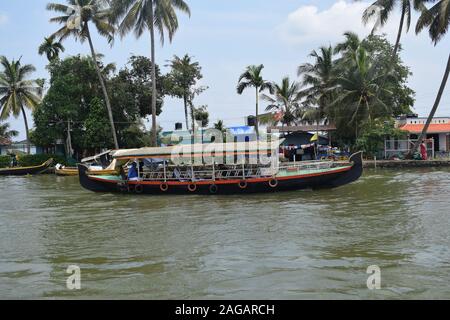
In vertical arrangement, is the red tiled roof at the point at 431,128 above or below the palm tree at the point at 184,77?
below

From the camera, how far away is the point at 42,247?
9.94 m

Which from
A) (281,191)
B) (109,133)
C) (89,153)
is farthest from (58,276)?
Answer: (89,153)

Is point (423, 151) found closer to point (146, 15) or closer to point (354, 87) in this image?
point (354, 87)

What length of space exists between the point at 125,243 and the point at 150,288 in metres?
3.20

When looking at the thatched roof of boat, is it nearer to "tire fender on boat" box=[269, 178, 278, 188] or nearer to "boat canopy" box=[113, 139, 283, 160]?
"boat canopy" box=[113, 139, 283, 160]

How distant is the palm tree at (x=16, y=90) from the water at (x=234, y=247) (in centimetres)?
2476

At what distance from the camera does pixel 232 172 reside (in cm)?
1764

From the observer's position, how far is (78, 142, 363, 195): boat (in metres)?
16.7

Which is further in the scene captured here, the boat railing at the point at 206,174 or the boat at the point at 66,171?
the boat at the point at 66,171

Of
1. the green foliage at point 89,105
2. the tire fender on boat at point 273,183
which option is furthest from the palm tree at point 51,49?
the tire fender on boat at point 273,183

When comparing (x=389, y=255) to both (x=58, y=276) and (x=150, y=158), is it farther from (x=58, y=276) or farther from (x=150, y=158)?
(x=150, y=158)

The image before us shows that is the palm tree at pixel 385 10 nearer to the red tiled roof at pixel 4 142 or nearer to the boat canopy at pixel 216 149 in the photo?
the boat canopy at pixel 216 149

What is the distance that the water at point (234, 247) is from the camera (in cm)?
686

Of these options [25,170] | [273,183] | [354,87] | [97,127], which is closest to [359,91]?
[354,87]
